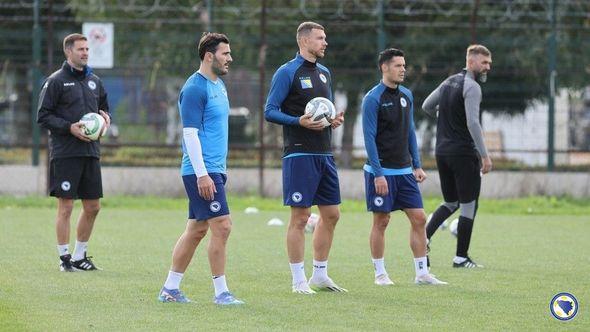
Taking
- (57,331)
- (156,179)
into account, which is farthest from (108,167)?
(57,331)

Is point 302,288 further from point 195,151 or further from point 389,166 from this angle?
point 195,151

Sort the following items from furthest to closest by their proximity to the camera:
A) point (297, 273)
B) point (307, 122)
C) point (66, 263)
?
1. point (66, 263)
2. point (297, 273)
3. point (307, 122)

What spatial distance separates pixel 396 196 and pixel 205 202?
2385mm

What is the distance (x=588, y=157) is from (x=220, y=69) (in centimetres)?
1455

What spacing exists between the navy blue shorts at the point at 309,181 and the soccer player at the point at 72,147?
260cm

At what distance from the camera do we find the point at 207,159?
9.65 m

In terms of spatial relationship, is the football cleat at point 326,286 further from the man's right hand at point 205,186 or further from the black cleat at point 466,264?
the black cleat at point 466,264

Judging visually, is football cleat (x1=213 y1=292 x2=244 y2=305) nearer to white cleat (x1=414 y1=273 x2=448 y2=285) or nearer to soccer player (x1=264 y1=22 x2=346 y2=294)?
soccer player (x1=264 y1=22 x2=346 y2=294)

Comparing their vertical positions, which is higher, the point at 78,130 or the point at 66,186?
the point at 78,130

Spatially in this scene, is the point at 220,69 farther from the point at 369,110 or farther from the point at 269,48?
the point at 269,48

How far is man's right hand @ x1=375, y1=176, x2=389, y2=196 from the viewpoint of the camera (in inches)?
437

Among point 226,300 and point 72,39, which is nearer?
point 226,300

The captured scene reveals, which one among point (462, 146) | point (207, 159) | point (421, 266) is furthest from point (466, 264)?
point (207, 159)

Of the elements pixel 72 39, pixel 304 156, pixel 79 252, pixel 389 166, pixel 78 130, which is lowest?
pixel 79 252
